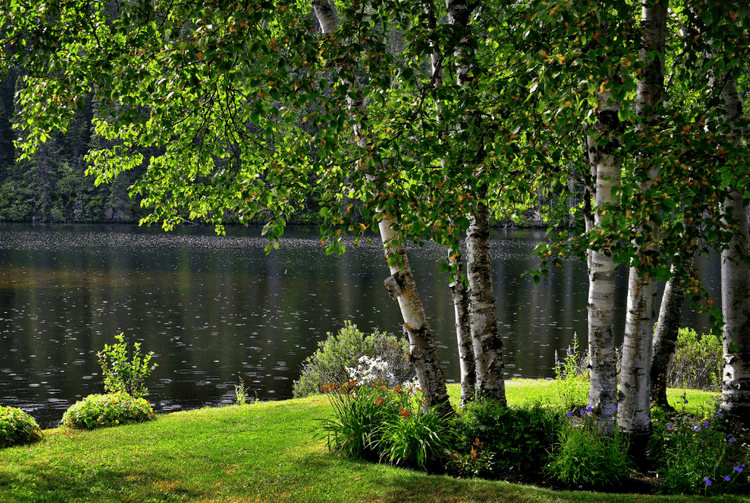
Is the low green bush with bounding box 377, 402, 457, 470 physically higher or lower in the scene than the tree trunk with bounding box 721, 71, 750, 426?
lower

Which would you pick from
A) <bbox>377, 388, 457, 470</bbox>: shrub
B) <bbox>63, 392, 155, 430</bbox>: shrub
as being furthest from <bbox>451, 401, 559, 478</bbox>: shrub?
<bbox>63, 392, 155, 430</bbox>: shrub

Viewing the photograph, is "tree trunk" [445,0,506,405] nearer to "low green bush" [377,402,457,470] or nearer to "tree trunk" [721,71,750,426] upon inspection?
"low green bush" [377,402,457,470]

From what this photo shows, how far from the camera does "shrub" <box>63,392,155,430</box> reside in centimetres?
952

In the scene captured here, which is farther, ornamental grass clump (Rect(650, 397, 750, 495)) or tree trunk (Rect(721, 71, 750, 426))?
tree trunk (Rect(721, 71, 750, 426))

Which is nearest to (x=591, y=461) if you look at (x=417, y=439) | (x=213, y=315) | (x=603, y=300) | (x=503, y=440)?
(x=503, y=440)

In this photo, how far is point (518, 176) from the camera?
6012 mm

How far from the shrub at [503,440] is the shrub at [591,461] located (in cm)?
23

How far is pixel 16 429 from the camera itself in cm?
826

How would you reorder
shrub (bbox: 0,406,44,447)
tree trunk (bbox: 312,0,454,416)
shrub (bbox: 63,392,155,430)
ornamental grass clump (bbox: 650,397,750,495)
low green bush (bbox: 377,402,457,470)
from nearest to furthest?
1. ornamental grass clump (bbox: 650,397,750,495)
2. low green bush (bbox: 377,402,457,470)
3. tree trunk (bbox: 312,0,454,416)
4. shrub (bbox: 0,406,44,447)
5. shrub (bbox: 63,392,155,430)

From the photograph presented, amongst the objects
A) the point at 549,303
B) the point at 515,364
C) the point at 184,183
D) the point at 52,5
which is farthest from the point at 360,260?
the point at 52,5

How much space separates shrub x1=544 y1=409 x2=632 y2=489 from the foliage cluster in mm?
1317

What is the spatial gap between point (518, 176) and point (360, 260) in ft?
160

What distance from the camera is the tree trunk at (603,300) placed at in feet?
19.2

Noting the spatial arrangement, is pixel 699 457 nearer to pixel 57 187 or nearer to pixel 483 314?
pixel 483 314
